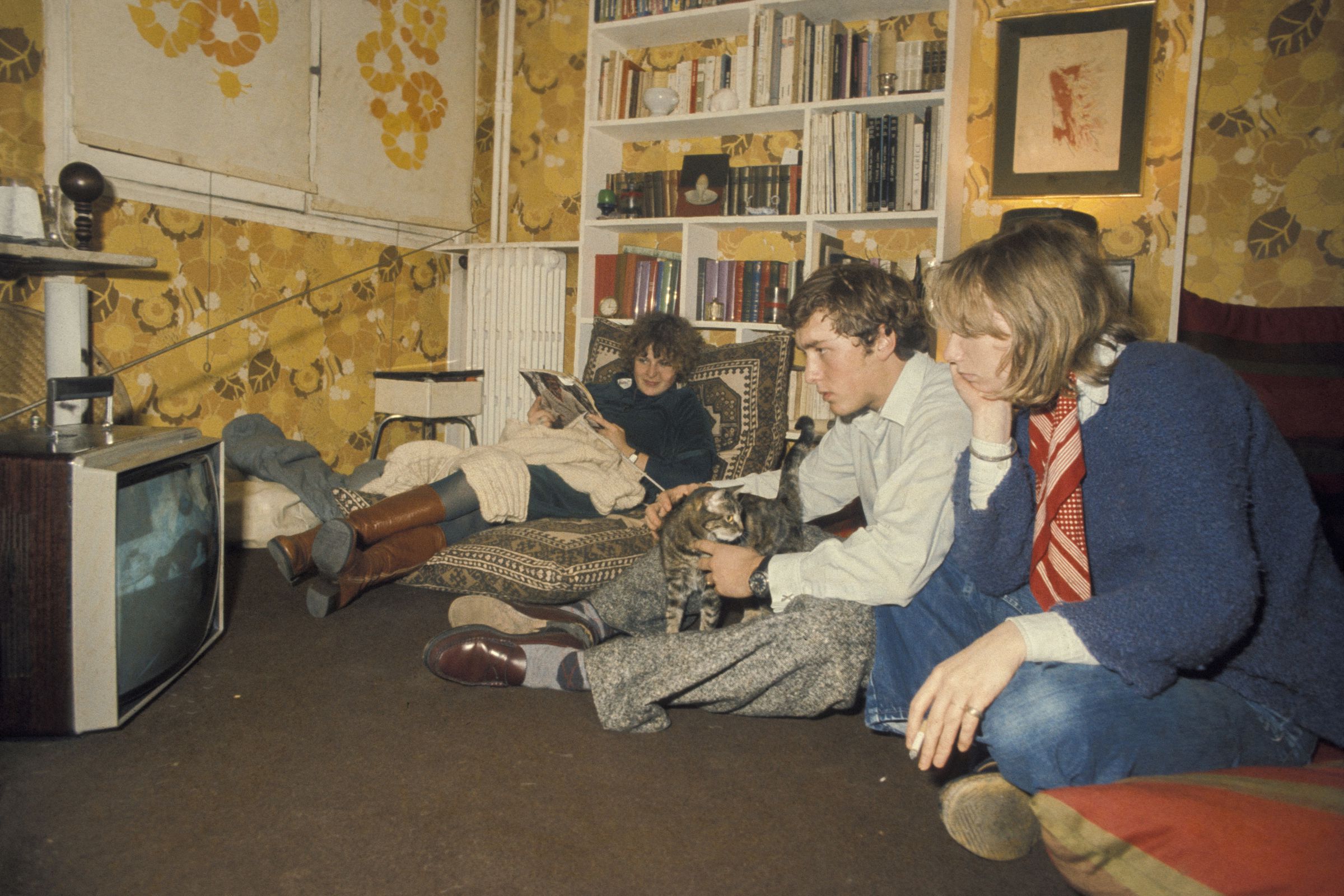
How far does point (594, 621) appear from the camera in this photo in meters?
2.01

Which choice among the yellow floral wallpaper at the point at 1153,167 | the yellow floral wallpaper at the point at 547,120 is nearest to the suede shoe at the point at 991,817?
the yellow floral wallpaper at the point at 1153,167

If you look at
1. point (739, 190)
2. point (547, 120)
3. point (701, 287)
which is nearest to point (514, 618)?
point (701, 287)

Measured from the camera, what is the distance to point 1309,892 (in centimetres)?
74

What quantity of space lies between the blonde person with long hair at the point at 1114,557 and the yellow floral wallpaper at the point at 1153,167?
1.98 meters

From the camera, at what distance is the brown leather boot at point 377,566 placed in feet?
7.30

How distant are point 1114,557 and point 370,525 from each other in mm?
1825

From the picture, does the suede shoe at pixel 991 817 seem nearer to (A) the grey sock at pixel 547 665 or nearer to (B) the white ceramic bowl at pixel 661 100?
(A) the grey sock at pixel 547 665

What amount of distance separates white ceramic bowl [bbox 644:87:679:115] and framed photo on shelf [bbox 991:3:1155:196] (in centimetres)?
128

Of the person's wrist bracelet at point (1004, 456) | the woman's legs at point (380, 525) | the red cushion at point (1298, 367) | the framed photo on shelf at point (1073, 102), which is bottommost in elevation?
the woman's legs at point (380, 525)

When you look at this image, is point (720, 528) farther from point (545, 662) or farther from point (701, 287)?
point (701, 287)

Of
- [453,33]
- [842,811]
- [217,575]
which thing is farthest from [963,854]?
[453,33]

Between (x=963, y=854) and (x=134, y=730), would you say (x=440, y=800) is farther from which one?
(x=963, y=854)

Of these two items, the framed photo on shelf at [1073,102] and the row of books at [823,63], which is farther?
the row of books at [823,63]

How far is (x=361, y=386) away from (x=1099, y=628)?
11.6 feet
